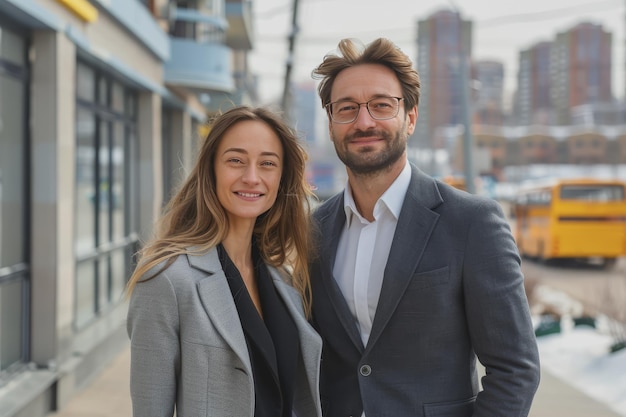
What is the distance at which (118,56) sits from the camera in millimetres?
9336

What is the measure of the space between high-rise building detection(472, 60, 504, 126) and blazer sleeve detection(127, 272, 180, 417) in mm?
44914

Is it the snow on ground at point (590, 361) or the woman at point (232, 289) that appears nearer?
the woman at point (232, 289)

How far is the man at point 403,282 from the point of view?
237cm

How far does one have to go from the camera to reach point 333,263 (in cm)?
282

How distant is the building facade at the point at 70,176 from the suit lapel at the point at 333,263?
2.35 feet

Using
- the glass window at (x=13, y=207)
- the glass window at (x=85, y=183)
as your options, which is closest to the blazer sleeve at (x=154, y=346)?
the glass window at (x=13, y=207)

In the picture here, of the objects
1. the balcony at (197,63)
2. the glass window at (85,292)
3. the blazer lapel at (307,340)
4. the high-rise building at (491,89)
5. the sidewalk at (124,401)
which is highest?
the high-rise building at (491,89)

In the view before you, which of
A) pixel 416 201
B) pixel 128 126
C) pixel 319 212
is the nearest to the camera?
pixel 416 201

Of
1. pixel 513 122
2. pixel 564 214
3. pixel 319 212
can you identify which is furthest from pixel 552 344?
pixel 513 122

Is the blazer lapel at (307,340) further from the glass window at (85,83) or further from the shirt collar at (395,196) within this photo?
the glass window at (85,83)

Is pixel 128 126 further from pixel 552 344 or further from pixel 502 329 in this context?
pixel 502 329

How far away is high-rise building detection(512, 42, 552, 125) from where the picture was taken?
9756 centimetres

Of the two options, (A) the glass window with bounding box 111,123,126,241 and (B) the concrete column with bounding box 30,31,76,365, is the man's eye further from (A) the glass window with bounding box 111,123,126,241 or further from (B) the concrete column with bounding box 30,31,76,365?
(A) the glass window with bounding box 111,123,126,241

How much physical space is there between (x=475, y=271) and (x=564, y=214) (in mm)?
21038
